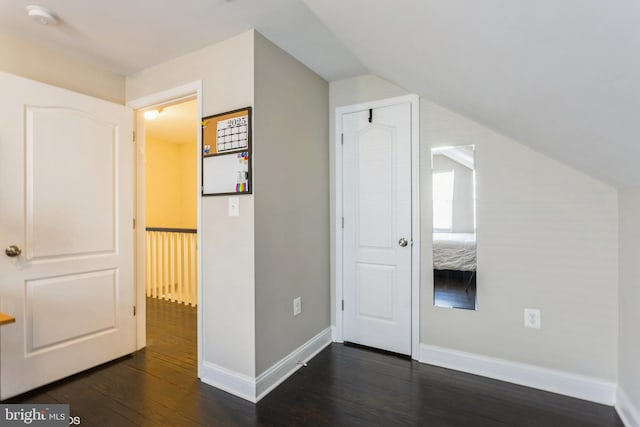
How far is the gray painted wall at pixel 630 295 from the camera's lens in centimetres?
166

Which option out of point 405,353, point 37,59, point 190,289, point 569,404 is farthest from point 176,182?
point 569,404

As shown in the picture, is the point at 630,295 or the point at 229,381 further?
the point at 229,381

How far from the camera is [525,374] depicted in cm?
210

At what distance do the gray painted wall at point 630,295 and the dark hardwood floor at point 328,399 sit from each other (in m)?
0.25

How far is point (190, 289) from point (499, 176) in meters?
3.71

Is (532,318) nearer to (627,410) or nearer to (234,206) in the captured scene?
(627,410)

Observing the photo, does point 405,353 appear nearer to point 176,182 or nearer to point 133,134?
point 133,134

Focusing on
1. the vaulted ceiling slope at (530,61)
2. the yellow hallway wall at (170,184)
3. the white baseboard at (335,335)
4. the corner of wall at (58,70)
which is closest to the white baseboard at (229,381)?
the white baseboard at (335,335)

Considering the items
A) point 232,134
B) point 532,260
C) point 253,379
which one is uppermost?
point 232,134

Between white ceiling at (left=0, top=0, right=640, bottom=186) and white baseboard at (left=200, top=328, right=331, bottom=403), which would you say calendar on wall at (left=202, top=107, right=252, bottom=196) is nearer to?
white ceiling at (left=0, top=0, right=640, bottom=186)

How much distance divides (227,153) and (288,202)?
0.55m

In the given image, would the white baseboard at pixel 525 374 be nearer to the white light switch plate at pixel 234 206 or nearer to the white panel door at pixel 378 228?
the white panel door at pixel 378 228

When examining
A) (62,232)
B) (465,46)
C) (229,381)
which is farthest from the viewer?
(62,232)

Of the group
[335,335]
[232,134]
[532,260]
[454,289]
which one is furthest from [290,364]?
[532,260]
